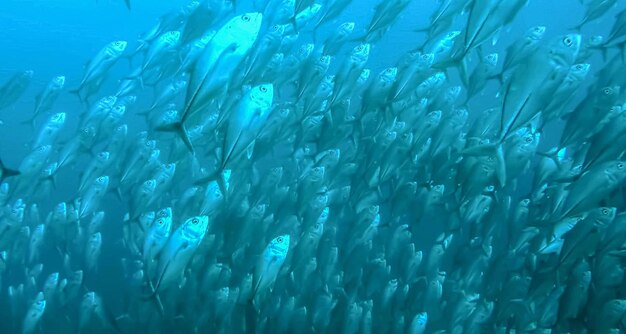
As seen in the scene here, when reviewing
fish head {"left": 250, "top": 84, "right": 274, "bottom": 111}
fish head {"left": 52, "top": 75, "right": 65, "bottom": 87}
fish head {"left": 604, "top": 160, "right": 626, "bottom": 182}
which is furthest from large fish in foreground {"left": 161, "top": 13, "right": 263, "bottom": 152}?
fish head {"left": 52, "top": 75, "right": 65, "bottom": 87}

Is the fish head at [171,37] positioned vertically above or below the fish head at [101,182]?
above

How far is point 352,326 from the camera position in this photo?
19.4 feet

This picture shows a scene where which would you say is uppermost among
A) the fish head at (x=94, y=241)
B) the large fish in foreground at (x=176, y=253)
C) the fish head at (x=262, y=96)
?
the fish head at (x=262, y=96)

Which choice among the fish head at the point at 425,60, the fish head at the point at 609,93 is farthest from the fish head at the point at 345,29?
the fish head at the point at 609,93

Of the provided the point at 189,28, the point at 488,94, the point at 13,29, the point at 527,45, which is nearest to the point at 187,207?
the point at 189,28

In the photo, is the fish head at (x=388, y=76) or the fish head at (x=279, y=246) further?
the fish head at (x=388, y=76)

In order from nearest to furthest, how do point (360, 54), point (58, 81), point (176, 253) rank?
point (176, 253) < point (360, 54) < point (58, 81)

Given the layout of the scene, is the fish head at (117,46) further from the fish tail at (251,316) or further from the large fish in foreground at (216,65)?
the fish tail at (251,316)

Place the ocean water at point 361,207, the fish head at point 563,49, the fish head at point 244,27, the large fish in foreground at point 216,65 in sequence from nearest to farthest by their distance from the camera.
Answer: the large fish in foreground at point 216,65 → the fish head at point 244,27 → the fish head at point 563,49 → the ocean water at point 361,207

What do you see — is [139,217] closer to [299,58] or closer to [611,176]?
[299,58]

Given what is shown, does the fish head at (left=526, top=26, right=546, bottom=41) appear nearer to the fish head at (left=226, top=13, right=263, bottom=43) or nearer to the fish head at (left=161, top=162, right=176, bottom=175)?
the fish head at (left=226, top=13, right=263, bottom=43)

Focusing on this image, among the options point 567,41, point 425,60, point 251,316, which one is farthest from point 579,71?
point 251,316

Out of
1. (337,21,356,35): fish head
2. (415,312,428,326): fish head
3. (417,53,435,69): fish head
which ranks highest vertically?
(337,21,356,35): fish head

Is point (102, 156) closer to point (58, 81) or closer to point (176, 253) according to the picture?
point (58, 81)
